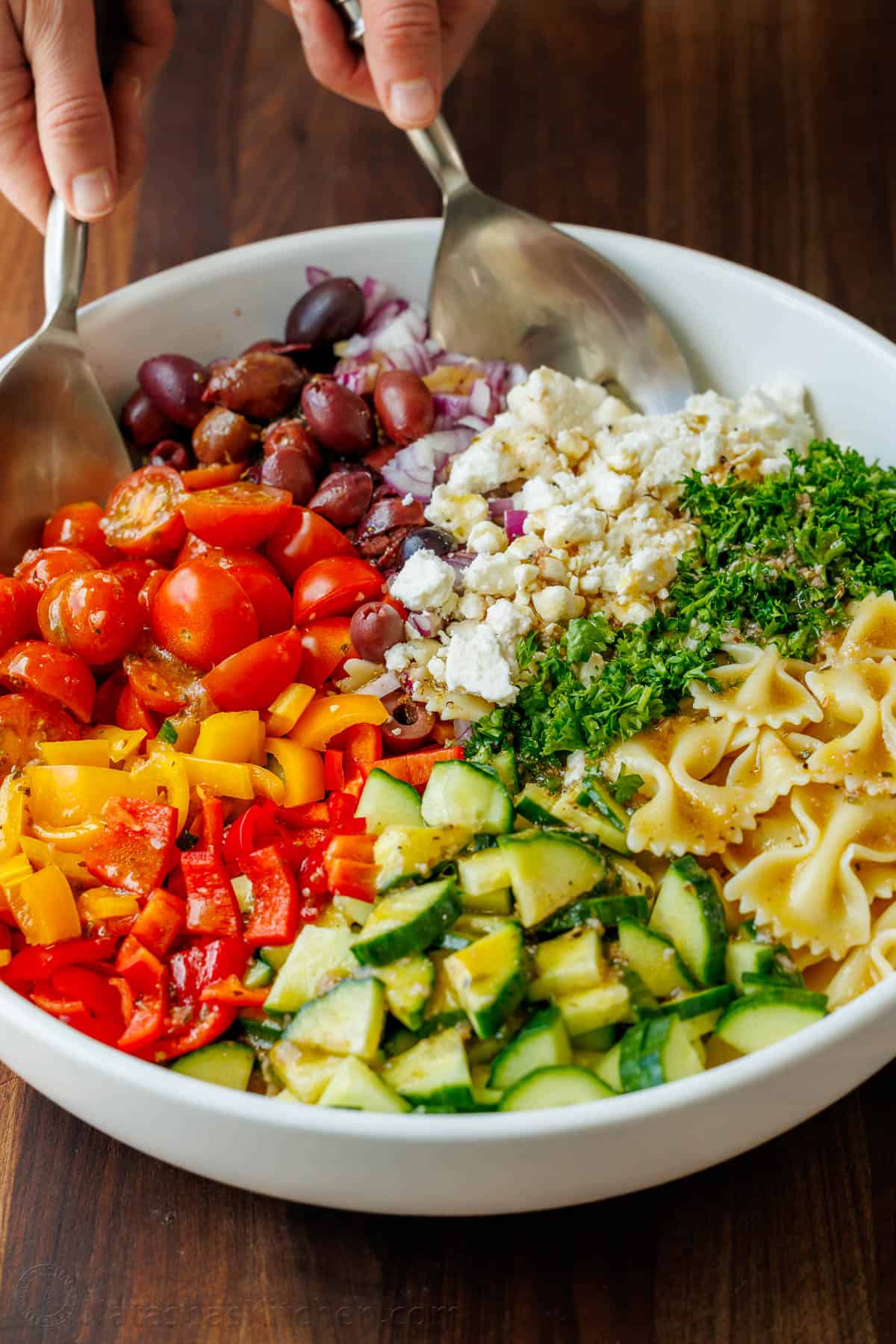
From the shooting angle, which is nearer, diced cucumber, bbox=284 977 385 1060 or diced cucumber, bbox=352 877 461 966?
diced cucumber, bbox=284 977 385 1060

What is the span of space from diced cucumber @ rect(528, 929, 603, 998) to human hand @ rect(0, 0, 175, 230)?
2.64 m

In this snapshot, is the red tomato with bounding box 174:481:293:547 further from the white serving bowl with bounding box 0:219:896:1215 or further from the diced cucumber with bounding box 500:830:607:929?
the white serving bowl with bounding box 0:219:896:1215

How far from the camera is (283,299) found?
4.44 m

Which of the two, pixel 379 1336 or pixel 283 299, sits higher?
pixel 283 299

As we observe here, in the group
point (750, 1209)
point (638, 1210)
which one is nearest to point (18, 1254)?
point (638, 1210)

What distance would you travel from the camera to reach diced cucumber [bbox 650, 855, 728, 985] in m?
2.71

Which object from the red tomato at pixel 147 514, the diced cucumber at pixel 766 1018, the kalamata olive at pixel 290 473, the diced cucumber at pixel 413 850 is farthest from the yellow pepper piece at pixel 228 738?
the diced cucumber at pixel 766 1018

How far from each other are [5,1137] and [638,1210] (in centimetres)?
145

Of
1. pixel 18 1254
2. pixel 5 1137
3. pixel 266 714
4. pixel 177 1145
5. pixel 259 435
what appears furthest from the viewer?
pixel 259 435

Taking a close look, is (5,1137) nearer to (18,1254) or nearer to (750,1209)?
(18,1254)

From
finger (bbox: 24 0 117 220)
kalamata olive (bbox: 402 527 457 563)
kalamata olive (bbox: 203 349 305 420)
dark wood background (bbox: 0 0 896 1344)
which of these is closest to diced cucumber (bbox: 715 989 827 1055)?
dark wood background (bbox: 0 0 896 1344)

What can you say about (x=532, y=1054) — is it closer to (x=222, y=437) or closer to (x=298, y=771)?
(x=298, y=771)

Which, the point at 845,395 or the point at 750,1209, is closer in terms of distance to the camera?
the point at 750,1209

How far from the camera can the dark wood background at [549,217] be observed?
8.39 ft
